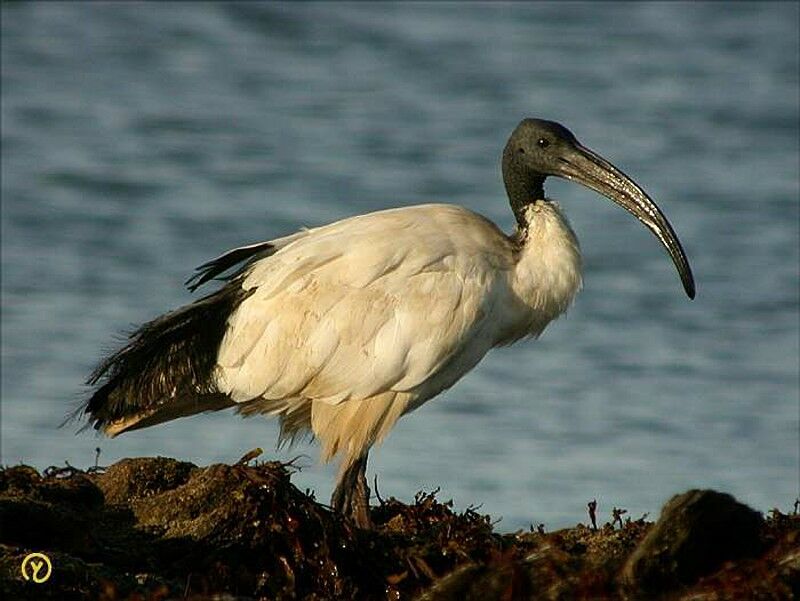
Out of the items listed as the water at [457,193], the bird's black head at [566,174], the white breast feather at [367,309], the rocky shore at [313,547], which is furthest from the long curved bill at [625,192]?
the water at [457,193]

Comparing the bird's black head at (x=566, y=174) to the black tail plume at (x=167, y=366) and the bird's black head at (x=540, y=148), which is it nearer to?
the bird's black head at (x=540, y=148)

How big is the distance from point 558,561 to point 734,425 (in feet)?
22.8

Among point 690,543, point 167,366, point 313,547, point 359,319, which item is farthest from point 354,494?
point 690,543

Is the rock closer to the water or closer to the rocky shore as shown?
the rocky shore

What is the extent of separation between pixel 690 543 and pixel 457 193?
1358cm

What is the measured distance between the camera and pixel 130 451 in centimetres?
1236

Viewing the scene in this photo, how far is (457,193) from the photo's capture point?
66.8 ft

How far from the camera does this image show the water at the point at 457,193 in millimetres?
12859

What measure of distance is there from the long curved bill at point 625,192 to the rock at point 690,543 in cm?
294

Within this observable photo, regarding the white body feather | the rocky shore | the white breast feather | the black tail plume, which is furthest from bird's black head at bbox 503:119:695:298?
the rocky shore

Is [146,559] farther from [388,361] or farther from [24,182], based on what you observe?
[24,182]

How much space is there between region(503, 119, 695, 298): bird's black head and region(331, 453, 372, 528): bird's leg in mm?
1581

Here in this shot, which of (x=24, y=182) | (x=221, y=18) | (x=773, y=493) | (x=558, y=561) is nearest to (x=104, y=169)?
(x=24, y=182)

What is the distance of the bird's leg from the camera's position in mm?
9188
